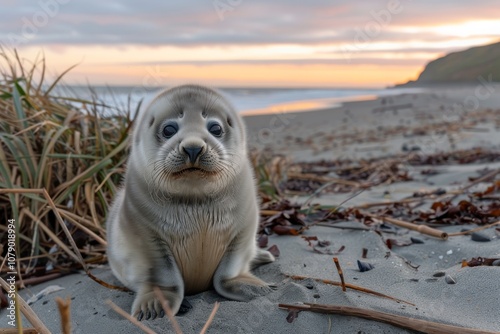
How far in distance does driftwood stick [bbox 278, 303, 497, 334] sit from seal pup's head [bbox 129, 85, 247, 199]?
2.22 ft

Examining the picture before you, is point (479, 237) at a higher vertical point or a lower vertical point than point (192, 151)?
lower

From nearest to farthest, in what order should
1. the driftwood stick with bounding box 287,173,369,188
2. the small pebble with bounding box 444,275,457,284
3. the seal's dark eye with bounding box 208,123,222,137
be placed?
the seal's dark eye with bounding box 208,123,222,137, the small pebble with bounding box 444,275,457,284, the driftwood stick with bounding box 287,173,369,188

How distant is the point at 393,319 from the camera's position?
2.13m

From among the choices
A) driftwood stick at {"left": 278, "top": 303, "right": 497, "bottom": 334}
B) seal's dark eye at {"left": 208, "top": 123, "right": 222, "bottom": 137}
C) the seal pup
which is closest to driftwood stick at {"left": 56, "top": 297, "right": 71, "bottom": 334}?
the seal pup

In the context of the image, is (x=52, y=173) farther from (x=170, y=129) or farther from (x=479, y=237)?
(x=479, y=237)

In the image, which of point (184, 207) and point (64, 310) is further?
point (184, 207)

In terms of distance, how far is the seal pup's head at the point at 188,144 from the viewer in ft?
7.68

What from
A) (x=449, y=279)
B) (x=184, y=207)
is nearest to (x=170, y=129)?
(x=184, y=207)

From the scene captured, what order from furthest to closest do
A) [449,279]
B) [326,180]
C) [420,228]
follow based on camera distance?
[326,180] < [420,228] < [449,279]

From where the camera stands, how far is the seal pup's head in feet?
7.68

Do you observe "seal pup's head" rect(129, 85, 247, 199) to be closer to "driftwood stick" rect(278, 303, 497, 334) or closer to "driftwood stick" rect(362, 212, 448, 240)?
"driftwood stick" rect(278, 303, 497, 334)

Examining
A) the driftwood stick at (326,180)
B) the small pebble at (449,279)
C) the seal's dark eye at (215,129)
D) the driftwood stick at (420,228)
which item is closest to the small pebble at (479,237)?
the driftwood stick at (420,228)

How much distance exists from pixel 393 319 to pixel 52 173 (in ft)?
8.53

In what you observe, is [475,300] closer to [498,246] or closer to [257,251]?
[498,246]
